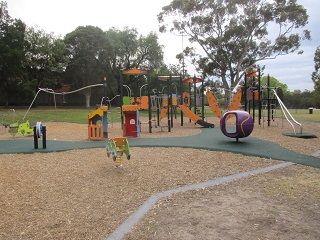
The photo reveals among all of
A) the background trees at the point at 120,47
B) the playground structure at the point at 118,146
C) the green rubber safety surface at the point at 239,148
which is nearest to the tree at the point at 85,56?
the background trees at the point at 120,47

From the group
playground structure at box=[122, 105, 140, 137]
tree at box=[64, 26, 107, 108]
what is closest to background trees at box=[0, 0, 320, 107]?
tree at box=[64, 26, 107, 108]

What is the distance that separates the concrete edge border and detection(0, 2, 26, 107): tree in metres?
28.7

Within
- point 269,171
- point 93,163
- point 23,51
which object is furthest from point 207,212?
point 23,51

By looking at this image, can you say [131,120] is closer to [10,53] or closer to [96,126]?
[96,126]

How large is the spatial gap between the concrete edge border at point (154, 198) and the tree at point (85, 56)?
3031 centimetres

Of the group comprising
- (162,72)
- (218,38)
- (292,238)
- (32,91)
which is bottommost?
(292,238)

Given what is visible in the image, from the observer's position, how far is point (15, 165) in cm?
643

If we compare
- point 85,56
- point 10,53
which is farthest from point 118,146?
point 85,56

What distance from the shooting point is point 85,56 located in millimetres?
34156

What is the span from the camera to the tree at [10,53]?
28.7m

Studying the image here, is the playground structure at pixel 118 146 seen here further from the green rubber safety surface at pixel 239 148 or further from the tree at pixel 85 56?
the tree at pixel 85 56

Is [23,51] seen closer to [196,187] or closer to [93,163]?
[93,163]

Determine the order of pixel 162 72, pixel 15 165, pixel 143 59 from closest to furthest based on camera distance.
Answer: pixel 15 165, pixel 162 72, pixel 143 59

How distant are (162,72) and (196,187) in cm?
3151
